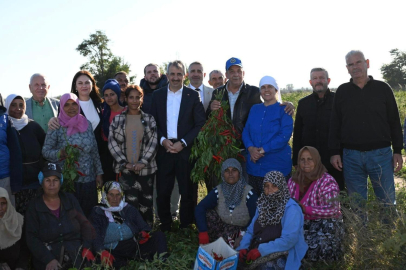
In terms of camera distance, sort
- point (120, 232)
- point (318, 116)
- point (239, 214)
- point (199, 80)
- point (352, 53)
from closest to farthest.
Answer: point (120, 232) < point (352, 53) < point (239, 214) < point (318, 116) < point (199, 80)

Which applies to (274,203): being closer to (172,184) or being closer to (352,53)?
(172,184)

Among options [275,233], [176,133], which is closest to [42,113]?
[176,133]

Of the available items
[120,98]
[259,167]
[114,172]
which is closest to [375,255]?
[259,167]

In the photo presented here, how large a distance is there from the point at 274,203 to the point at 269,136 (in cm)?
117

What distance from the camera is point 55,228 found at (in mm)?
4969

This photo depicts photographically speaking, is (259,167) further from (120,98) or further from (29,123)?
(29,123)

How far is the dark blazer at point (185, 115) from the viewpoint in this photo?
245 inches

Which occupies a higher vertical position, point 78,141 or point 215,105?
point 215,105

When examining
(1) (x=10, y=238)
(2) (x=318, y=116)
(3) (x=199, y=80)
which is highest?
(3) (x=199, y=80)

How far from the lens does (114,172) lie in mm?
6520

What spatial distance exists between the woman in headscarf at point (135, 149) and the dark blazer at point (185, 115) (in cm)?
21

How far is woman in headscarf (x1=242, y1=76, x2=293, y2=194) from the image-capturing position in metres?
5.79

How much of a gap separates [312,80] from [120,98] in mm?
2936

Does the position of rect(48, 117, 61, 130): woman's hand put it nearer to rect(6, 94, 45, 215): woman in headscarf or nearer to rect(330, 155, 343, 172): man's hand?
rect(6, 94, 45, 215): woman in headscarf
